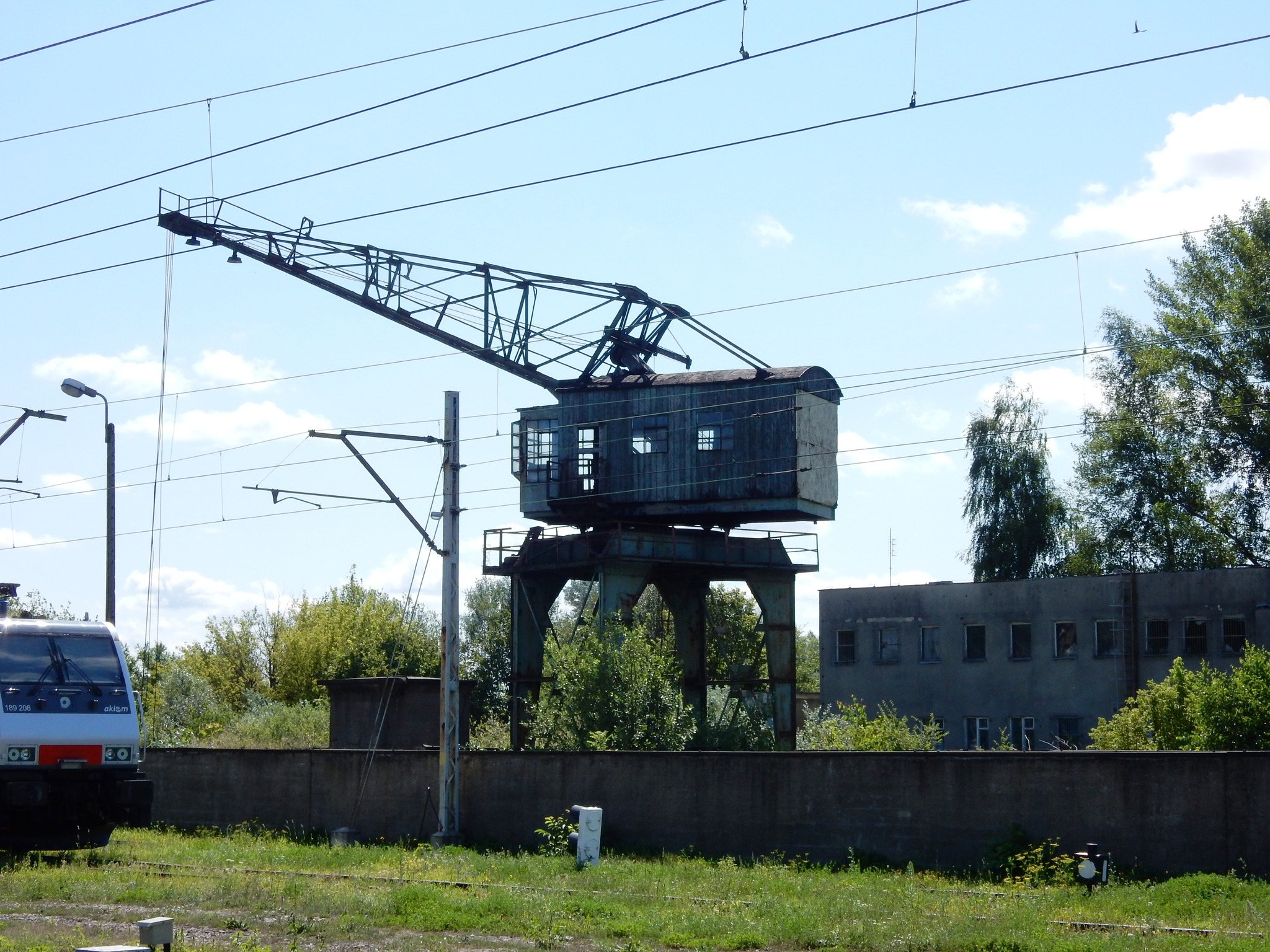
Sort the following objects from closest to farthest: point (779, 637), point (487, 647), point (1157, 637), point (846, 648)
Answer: point (779, 637)
point (1157, 637)
point (846, 648)
point (487, 647)

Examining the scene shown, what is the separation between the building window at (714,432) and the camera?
3662 centimetres

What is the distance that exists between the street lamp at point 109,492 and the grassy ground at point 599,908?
11.5 m

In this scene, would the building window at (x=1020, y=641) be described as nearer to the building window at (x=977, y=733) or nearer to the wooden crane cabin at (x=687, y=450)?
the building window at (x=977, y=733)

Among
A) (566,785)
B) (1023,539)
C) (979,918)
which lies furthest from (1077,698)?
(979,918)

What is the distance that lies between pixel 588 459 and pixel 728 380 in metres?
4.51

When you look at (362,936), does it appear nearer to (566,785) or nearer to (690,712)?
(566,785)

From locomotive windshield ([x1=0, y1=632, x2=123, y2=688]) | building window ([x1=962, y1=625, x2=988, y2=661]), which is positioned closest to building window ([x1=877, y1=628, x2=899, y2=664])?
building window ([x1=962, y1=625, x2=988, y2=661])

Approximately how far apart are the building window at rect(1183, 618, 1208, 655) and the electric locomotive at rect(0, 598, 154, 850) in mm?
36061

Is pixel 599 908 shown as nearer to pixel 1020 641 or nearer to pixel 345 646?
pixel 1020 641

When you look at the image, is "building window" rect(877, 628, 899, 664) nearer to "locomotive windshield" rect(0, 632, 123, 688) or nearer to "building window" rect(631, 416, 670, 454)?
"building window" rect(631, 416, 670, 454)

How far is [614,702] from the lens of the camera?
3092 cm

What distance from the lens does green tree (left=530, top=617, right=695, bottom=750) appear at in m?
30.9

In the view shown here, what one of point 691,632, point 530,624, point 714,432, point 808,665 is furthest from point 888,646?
point 808,665

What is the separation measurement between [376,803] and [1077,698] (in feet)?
96.8
